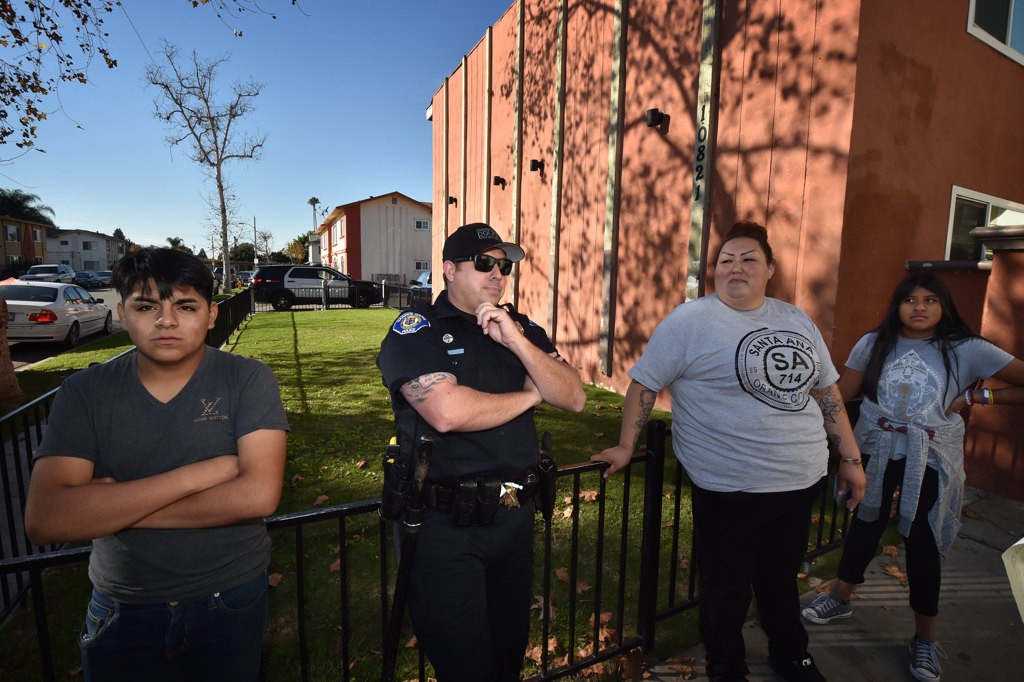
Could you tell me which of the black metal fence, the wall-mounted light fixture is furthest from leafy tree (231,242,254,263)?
the black metal fence

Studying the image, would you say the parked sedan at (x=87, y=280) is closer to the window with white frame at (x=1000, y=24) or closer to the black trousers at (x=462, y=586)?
the black trousers at (x=462, y=586)

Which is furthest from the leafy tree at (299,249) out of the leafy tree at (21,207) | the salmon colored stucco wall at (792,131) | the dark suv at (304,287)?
the salmon colored stucco wall at (792,131)

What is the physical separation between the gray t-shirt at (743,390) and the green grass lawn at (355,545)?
581 millimetres

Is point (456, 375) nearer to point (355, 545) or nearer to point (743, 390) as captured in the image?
point (743, 390)

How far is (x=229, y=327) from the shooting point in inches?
540

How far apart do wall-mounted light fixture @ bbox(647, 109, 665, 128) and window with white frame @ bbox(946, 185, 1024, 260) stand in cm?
382

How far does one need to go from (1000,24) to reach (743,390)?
824cm

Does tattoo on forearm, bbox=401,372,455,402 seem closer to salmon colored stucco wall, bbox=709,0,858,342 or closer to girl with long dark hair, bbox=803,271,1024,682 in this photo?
girl with long dark hair, bbox=803,271,1024,682

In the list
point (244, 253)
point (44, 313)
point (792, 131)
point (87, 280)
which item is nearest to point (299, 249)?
point (244, 253)

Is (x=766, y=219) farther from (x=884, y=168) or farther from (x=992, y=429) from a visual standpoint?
(x=992, y=429)

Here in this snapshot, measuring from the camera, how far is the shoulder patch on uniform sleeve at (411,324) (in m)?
2.17

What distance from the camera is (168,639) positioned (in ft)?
5.41

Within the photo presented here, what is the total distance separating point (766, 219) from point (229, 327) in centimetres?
1291

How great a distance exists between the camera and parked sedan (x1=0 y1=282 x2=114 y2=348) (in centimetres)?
1246
